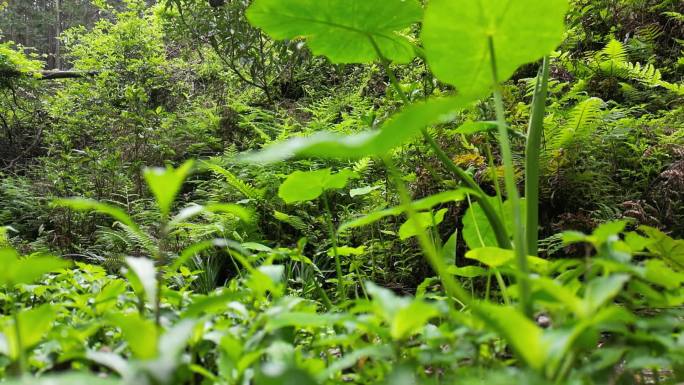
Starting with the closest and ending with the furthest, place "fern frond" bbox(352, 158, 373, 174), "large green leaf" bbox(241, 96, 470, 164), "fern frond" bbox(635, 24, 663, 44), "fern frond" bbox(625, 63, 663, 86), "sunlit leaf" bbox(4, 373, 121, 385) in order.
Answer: "sunlit leaf" bbox(4, 373, 121, 385) < "large green leaf" bbox(241, 96, 470, 164) < "fern frond" bbox(625, 63, 663, 86) < "fern frond" bbox(352, 158, 373, 174) < "fern frond" bbox(635, 24, 663, 44)

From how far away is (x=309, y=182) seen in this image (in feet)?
3.43

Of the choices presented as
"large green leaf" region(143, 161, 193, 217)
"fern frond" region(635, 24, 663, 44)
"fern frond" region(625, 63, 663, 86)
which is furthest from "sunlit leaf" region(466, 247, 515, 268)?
"fern frond" region(635, 24, 663, 44)

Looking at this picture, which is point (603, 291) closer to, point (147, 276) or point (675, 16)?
point (147, 276)

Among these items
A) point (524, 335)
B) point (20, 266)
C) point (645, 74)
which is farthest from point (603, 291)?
point (645, 74)

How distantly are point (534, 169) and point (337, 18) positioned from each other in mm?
513

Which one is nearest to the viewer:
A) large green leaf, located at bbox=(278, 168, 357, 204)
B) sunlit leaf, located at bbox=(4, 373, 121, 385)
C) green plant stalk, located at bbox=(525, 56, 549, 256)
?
sunlit leaf, located at bbox=(4, 373, 121, 385)

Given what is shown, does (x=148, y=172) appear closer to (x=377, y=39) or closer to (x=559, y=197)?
(x=377, y=39)

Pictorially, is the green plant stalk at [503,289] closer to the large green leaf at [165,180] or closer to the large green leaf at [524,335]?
the large green leaf at [524,335]

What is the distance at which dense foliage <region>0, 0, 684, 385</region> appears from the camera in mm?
402

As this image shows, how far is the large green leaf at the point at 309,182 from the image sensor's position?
1.00 metres

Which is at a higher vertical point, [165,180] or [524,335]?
[165,180]

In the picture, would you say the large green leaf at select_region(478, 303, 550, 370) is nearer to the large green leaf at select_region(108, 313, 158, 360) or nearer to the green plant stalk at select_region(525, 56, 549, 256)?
the large green leaf at select_region(108, 313, 158, 360)

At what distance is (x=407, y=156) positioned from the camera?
255 centimetres

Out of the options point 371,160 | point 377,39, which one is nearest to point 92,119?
point 371,160
